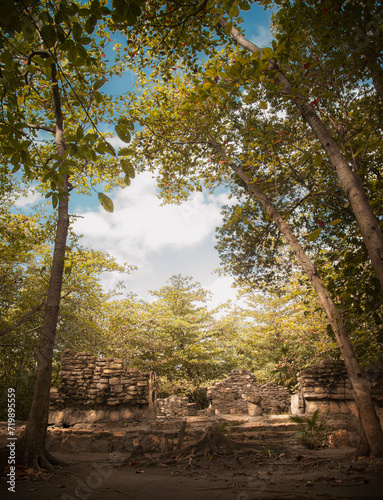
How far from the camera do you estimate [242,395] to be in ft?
41.3

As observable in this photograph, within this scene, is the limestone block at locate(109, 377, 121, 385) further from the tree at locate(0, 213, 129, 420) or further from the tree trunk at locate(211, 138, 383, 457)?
the tree trunk at locate(211, 138, 383, 457)

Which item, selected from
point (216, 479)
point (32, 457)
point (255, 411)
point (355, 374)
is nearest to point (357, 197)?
point (355, 374)

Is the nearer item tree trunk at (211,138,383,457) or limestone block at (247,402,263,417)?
tree trunk at (211,138,383,457)

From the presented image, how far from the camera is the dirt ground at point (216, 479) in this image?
2656 millimetres

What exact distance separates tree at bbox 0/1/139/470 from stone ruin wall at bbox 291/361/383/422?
7.62 m

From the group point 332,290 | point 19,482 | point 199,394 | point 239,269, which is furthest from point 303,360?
point 19,482

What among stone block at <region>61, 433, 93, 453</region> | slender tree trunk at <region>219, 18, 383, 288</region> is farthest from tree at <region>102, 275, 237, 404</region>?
slender tree trunk at <region>219, 18, 383, 288</region>

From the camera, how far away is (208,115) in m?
7.14

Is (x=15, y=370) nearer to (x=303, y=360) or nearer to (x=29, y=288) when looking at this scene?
(x=29, y=288)

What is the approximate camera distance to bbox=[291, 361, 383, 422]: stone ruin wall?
7.81m

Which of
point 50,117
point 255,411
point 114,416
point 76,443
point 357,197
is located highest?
point 50,117

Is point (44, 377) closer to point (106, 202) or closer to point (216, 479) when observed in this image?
point (216, 479)

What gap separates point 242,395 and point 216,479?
10213mm

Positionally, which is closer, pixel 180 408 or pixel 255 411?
pixel 255 411
